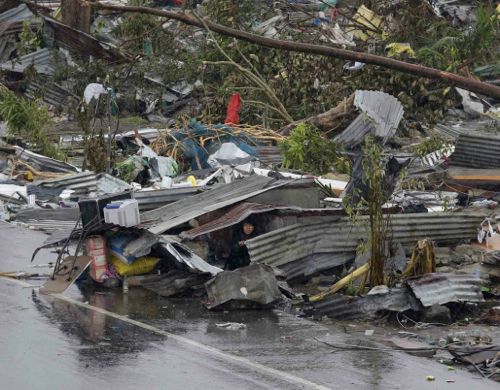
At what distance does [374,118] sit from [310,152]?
1116 mm

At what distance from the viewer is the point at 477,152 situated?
15.1m

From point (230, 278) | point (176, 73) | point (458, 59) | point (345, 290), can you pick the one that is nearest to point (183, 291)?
point (230, 278)

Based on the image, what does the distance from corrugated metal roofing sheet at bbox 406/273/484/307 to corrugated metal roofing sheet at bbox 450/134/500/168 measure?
525 centimetres

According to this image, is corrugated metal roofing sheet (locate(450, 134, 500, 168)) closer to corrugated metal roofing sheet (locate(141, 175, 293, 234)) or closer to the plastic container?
corrugated metal roofing sheet (locate(141, 175, 293, 234))

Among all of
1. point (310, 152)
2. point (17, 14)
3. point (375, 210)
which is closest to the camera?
point (375, 210)

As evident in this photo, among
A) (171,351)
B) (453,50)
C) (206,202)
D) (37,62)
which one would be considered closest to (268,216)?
(206,202)

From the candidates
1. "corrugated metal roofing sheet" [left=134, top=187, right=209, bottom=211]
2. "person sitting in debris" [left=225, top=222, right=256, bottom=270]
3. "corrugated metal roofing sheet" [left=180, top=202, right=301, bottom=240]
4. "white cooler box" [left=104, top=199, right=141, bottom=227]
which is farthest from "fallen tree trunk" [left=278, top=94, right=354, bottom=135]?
"white cooler box" [left=104, top=199, right=141, bottom=227]

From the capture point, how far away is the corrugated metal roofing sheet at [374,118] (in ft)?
48.8

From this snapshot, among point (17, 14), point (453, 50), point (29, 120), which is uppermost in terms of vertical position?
point (17, 14)

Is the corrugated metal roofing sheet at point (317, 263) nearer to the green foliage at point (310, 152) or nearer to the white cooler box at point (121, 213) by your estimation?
the white cooler box at point (121, 213)

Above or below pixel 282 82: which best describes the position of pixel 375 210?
below

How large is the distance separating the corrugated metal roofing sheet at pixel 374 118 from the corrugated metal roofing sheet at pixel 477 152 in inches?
37.8

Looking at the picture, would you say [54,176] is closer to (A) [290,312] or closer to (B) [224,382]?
(A) [290,312]

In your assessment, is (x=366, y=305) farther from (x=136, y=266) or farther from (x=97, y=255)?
(x=97, y=255)
